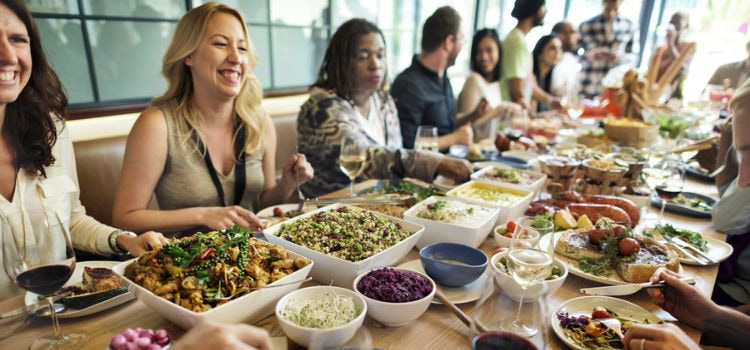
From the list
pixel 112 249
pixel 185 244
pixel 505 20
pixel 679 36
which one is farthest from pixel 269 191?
pixel 505 20

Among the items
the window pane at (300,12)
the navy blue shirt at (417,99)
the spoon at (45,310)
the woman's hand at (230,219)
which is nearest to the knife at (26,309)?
the spoon at (45,310)

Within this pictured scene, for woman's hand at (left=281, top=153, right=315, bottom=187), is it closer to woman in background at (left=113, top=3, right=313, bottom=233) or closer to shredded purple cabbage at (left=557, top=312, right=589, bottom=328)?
woman in background at (left=113, top=3, right=313, bottom=233)

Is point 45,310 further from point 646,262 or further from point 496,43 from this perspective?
point 496,43

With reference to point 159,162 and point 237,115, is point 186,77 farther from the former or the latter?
point 159,162

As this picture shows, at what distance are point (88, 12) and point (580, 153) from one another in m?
3.83

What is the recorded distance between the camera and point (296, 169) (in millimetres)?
2094

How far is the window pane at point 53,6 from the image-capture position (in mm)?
3104

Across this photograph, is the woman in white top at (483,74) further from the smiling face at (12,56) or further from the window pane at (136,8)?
the smiling face at (12,56)

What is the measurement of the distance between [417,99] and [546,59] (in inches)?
126

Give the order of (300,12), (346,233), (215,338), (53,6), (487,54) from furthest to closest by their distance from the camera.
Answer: (300,12) < (487,54) < (53,6) < (346,233) < (215,338)

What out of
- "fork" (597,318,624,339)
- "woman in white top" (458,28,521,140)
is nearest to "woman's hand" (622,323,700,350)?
"fork" (597,318,624,339)

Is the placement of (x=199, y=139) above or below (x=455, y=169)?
above

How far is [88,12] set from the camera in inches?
134

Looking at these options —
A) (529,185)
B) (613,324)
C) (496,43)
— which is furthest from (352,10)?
(613,324)
